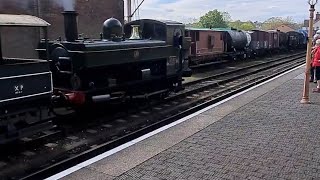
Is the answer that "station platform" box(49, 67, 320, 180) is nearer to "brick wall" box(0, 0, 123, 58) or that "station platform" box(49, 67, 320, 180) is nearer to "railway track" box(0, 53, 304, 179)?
"railway track" box(0, 53, 304, 179)

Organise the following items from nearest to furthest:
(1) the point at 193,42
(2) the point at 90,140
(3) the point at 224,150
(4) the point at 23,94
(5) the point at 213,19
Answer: (3) the point at 224,150 < (4) the point at 23,94 < (2) the point at 90,140 < (1) the point at 193,42 < (5) the point at 213,19

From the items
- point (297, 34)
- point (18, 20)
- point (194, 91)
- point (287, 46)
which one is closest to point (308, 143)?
point (18, 20)

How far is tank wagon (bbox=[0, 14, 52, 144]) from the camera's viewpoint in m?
5.82

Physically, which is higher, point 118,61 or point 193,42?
point 193,42

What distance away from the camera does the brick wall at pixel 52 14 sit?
15789mm

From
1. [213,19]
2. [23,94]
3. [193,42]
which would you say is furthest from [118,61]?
[213,19]

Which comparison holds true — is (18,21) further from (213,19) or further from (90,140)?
(213,19)

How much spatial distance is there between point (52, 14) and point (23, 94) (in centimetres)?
1700

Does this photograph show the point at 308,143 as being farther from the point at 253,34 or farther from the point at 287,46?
the point at 287,46

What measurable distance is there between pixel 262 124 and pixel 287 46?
38453mm

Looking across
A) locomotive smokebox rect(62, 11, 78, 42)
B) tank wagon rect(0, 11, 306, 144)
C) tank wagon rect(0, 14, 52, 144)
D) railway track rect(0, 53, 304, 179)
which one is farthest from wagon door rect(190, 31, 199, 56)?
tank wagon rect(0, 14, 52, 144)

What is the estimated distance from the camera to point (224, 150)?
5.90 meters

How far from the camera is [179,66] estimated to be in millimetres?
11797

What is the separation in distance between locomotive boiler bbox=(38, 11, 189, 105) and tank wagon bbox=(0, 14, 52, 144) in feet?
2.47
